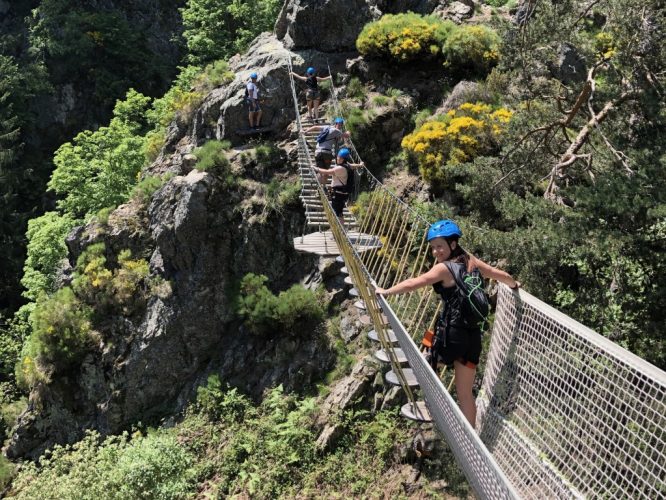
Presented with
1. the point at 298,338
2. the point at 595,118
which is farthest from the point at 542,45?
the point at 298,338

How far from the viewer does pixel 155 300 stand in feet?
38.2

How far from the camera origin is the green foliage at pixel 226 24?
896 inches

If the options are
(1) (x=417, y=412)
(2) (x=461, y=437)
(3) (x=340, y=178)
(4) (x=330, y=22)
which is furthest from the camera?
(4) (x=330, y=22)

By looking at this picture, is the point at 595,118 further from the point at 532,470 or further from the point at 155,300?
the point at 155,300

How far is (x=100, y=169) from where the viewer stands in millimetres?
19172

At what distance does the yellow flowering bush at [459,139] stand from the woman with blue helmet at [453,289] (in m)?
5.58

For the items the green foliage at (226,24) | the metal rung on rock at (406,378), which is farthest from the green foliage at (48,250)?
the metal rung on rock at (406,378)

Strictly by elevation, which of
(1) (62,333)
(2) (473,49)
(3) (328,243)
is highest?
(2) (473,49)

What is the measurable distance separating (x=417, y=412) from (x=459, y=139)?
20.0 ft

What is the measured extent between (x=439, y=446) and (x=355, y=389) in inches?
73.1

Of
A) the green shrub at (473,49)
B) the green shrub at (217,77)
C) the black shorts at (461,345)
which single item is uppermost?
the green shrub at (473,49)

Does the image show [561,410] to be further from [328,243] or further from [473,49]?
[473,49]

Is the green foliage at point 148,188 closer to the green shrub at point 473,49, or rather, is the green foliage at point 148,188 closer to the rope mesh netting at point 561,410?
the green shrub at point 473,49

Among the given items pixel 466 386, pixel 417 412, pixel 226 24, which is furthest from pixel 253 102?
pixel 226 24
